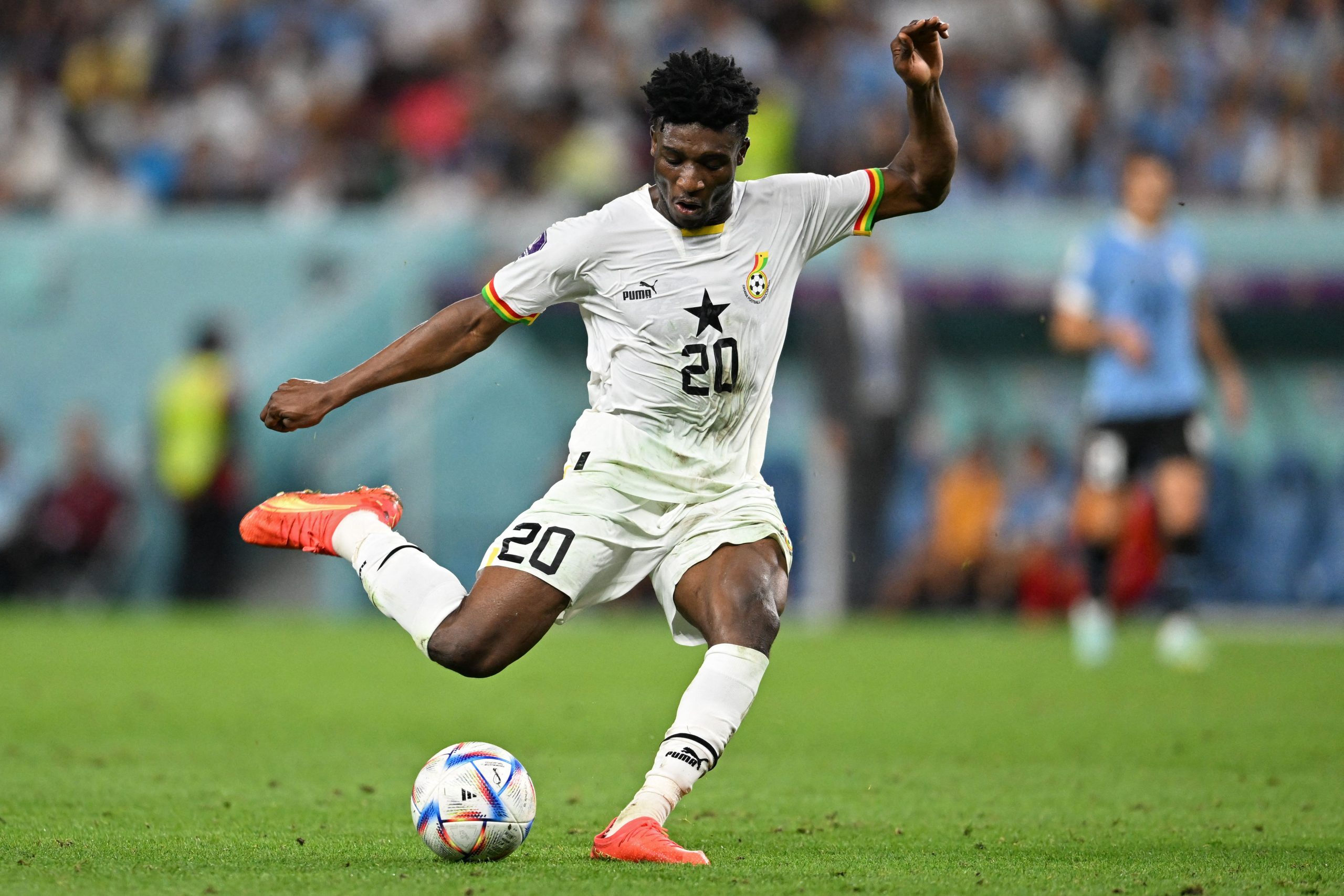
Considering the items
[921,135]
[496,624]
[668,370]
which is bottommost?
[496,624]

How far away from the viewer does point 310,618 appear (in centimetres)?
1559

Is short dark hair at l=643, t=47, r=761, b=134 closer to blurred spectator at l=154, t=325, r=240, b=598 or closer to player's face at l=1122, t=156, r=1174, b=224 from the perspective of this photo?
player's face at l=1122, t=156, r=1174, b=224

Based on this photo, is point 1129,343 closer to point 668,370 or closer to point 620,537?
point 668,370

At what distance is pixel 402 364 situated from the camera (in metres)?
5.31

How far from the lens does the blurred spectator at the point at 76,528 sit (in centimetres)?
1612

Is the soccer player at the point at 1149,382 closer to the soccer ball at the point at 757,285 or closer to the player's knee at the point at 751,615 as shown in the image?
the soccer ball at the point at 757,285

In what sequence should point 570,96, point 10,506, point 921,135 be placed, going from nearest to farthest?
1. point 921,135
2. point 10,506
3. point 570,96

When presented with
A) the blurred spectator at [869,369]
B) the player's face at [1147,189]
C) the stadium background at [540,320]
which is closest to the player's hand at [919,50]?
the stadium background at [540,320]

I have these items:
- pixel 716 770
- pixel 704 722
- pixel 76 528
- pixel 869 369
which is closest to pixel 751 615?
pixel 704 722

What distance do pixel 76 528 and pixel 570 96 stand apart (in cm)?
614

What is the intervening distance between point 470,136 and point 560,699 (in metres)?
9.52

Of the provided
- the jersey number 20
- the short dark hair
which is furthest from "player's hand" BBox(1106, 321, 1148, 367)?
the short dark hair

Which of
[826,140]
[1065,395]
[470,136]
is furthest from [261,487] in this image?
[1065,395]

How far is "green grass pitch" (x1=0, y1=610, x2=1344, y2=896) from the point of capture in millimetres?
4566
